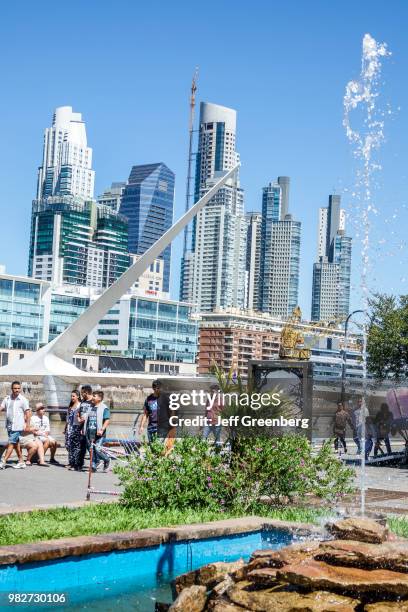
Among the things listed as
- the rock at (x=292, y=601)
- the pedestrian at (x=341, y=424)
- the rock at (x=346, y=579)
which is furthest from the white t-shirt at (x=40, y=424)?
the rock at (x=346, y=579)

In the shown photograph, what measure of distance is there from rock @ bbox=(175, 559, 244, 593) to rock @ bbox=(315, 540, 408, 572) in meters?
0.60

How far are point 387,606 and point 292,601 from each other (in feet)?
1.66

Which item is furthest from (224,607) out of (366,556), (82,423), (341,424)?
(341,424)

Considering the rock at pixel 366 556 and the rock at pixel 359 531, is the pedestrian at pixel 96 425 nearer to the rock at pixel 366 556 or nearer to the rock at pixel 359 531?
the rock at pixel 359 531

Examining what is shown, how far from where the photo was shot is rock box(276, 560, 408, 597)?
501cm

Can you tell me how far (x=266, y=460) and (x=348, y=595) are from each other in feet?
14.4

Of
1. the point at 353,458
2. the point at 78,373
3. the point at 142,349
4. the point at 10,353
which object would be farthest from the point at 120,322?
the point at 353,458

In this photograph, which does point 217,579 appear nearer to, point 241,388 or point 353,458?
point 241,388

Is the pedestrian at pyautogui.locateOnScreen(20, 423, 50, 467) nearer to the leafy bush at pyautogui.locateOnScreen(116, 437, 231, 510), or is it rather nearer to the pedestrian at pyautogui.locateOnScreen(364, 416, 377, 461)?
the leafy bush at pyautogui.locateOnScreen(116, 437, 231, 510)

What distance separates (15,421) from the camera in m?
14.7

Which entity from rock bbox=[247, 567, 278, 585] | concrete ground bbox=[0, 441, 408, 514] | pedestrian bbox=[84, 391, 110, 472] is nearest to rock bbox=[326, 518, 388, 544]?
rock bbox=[247, 567, 278, 585]

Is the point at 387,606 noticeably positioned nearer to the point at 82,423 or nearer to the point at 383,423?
the point at 82,423

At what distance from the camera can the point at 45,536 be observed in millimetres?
7113

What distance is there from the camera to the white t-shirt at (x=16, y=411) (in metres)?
14.7
